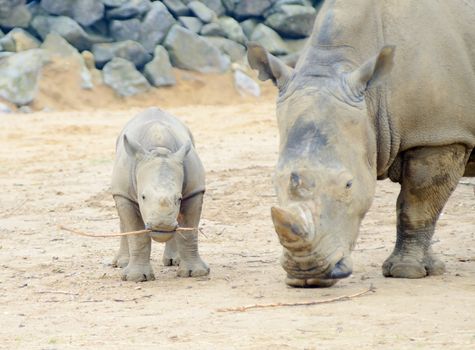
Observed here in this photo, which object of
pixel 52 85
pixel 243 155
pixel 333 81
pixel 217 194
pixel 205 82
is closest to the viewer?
pixel 333 81

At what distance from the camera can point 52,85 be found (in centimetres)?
1981

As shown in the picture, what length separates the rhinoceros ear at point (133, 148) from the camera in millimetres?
8086

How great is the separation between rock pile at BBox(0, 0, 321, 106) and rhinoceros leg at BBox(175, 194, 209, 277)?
11.4m

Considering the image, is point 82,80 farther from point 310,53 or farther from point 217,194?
point 310,53

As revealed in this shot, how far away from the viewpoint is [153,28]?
70.5ft


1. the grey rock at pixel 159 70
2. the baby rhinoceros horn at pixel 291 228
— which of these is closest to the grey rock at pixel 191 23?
the grey rock at pixel 159 70

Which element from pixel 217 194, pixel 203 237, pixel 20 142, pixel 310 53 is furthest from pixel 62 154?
pixel 310 53

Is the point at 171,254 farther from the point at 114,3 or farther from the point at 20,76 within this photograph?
the point at 114,3

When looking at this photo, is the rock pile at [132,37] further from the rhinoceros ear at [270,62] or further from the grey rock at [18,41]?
the rhinoceros ear at [270,62]

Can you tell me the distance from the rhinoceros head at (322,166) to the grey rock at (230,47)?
1503 centimetres

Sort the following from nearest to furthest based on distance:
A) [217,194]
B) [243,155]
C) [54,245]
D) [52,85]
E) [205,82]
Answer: [54,245], [217,194], [243,155], [52,85], [205,82]

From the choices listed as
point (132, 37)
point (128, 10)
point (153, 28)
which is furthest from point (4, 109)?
point (153, 28)

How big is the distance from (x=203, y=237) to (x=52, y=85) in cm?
1013

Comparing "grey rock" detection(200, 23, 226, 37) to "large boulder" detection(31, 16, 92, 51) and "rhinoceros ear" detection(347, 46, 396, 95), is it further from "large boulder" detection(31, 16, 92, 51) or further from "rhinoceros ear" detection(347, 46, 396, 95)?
"rhinoceros ear" detection(347, 46, 396, 95)
